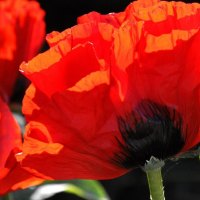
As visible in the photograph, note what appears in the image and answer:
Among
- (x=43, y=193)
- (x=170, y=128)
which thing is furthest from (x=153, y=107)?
(x=43, y=193)

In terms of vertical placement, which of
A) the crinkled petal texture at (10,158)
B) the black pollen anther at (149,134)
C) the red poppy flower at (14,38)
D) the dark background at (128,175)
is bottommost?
the dark background at (128,175)

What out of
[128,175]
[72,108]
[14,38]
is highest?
[72,108]

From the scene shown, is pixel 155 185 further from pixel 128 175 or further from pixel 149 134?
pixel 128 175

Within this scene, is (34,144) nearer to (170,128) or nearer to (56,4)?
(170,128)

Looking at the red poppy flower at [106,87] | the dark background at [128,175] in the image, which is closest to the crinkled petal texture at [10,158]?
the red poppy flower at [106,87]

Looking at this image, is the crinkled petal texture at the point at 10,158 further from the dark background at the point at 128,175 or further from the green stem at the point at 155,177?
the dark background at the point at 128,175

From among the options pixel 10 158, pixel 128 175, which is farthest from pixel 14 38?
pixel 128 175
